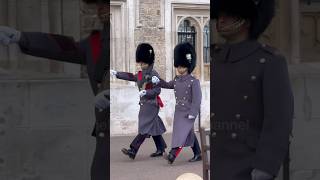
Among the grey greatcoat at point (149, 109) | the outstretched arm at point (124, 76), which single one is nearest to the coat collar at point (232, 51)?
the outstretched arm at point (124, 76)

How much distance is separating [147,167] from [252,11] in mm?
3909

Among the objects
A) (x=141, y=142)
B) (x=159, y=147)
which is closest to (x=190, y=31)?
(x=159, y=147)

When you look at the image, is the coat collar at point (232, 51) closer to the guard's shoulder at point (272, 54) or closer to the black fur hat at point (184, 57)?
the guard's shoulder at point (272, 54)

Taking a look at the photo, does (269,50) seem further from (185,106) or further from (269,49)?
(185,106)

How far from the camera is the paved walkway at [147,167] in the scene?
220 inches

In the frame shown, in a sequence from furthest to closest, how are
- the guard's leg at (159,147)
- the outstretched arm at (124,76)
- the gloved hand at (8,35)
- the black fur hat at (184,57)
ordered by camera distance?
1. the guard's leg at (159,147)
2. the black fur hat at (184,57)
3. the outstretched arm at (124,76)
4. the gloved hand at (8,35)

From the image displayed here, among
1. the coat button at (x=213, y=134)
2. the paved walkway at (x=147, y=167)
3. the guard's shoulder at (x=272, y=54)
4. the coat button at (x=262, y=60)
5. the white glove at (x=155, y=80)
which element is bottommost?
the paved walkway at (x=147, y=167)

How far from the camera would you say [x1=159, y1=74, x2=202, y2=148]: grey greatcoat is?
6.11 metres

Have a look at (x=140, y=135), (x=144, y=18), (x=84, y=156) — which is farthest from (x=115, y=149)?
(x=84, y=156)

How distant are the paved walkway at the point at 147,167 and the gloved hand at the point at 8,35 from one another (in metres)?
3.33

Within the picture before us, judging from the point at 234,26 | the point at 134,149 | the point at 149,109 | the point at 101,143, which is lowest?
the point at 134,149

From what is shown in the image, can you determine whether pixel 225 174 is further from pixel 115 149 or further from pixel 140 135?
pixel 115 149

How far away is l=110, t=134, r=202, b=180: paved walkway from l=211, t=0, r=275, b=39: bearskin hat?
323 centimetres

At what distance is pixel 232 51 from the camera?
231 centimetres
